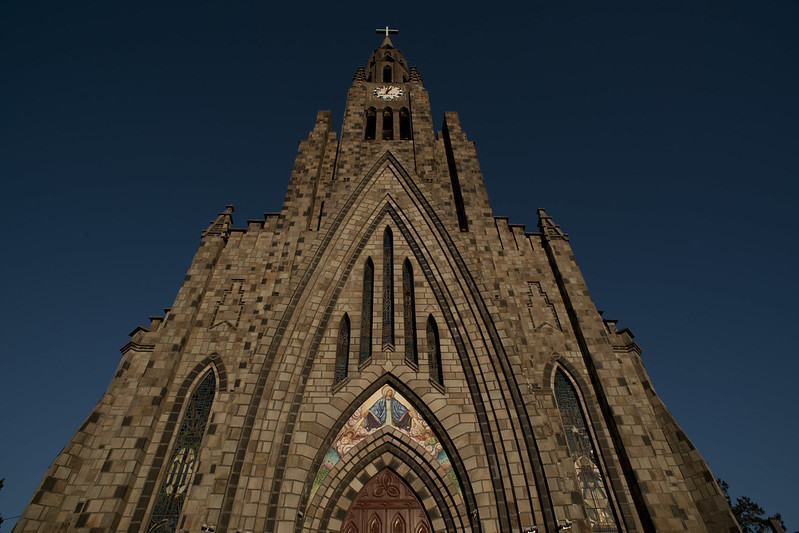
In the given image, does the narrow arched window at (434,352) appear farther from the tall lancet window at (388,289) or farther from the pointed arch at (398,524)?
the pointed arch at (398,524)

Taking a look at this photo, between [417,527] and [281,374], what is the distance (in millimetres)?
5216

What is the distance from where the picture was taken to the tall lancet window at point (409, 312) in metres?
13.6

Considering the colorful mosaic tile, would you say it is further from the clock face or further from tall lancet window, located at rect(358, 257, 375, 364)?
the clock face

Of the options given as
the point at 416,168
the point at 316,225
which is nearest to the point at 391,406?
the point at 316,225

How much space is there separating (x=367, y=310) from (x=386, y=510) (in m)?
5.82

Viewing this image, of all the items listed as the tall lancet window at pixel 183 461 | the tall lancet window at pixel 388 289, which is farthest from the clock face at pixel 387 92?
the tall lancet window at pixel 183 461

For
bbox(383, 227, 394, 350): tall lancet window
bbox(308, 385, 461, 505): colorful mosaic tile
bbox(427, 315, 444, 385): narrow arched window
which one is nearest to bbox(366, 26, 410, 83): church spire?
bbox(383, 227, 394, 350): tall lancet window

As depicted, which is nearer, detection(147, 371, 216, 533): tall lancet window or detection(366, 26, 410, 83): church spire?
detection(147, 371, 216, 533): tall lancet window

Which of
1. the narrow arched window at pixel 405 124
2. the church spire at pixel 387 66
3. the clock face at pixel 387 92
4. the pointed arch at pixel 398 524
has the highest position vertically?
the church spire at pixel 387 66

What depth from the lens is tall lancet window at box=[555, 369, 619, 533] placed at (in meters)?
11.3

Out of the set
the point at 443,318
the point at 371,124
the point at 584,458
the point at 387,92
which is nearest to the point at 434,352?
→ the point at 443,318

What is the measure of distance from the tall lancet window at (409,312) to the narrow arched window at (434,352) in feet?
1.50

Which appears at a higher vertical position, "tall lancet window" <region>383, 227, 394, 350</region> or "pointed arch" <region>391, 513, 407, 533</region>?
"tall lancet window" <region>383, 227, 394, 350</region>

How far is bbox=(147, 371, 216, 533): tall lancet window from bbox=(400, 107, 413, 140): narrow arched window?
45.5 ft
